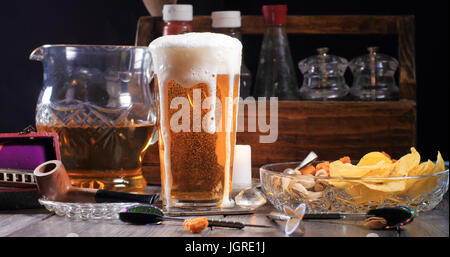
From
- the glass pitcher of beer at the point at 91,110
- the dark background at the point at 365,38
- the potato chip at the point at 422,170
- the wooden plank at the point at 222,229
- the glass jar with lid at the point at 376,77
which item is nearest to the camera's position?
the wooden plank at the point at 222,229

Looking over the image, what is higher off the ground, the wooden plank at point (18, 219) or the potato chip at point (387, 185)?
the potato chip at point (387, 185)

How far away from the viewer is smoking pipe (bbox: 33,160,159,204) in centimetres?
85

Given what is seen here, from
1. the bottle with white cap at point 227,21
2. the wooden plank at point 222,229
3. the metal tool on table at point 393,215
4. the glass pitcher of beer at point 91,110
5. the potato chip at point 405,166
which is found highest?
the bottle with white cap at point 227,21

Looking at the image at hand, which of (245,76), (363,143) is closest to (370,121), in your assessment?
(363,143)

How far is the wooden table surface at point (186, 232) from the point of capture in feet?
2.35

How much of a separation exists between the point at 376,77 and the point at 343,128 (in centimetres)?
18

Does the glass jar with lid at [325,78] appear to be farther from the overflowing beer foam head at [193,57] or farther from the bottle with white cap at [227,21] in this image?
the overflowing beer foam head at [193,57]

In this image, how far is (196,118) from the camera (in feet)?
2.77

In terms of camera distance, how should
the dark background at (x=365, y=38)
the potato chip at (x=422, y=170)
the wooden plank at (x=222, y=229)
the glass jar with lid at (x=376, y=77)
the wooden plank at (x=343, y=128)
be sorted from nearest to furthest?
the wooden plank at (x=222, y=229), the potato chip at (x=422, y=170), the wooden plank at (x=343, y=128), the glass jar with lid at (x=376, y=77), the dark background at (x=365, y=38)

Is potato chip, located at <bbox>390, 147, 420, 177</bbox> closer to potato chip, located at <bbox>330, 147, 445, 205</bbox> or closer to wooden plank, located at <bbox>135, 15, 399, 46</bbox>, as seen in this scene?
potato chip, located at <bbox>330, 147, 445, 205</bbox>

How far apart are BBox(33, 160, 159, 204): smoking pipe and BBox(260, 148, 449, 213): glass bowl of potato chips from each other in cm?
21

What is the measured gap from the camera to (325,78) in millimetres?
1261

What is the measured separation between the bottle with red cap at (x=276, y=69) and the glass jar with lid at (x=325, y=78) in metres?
0.04

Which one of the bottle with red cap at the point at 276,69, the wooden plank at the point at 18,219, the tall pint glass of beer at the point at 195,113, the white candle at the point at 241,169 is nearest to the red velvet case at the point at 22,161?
the wooden plank at the point at 18,219
